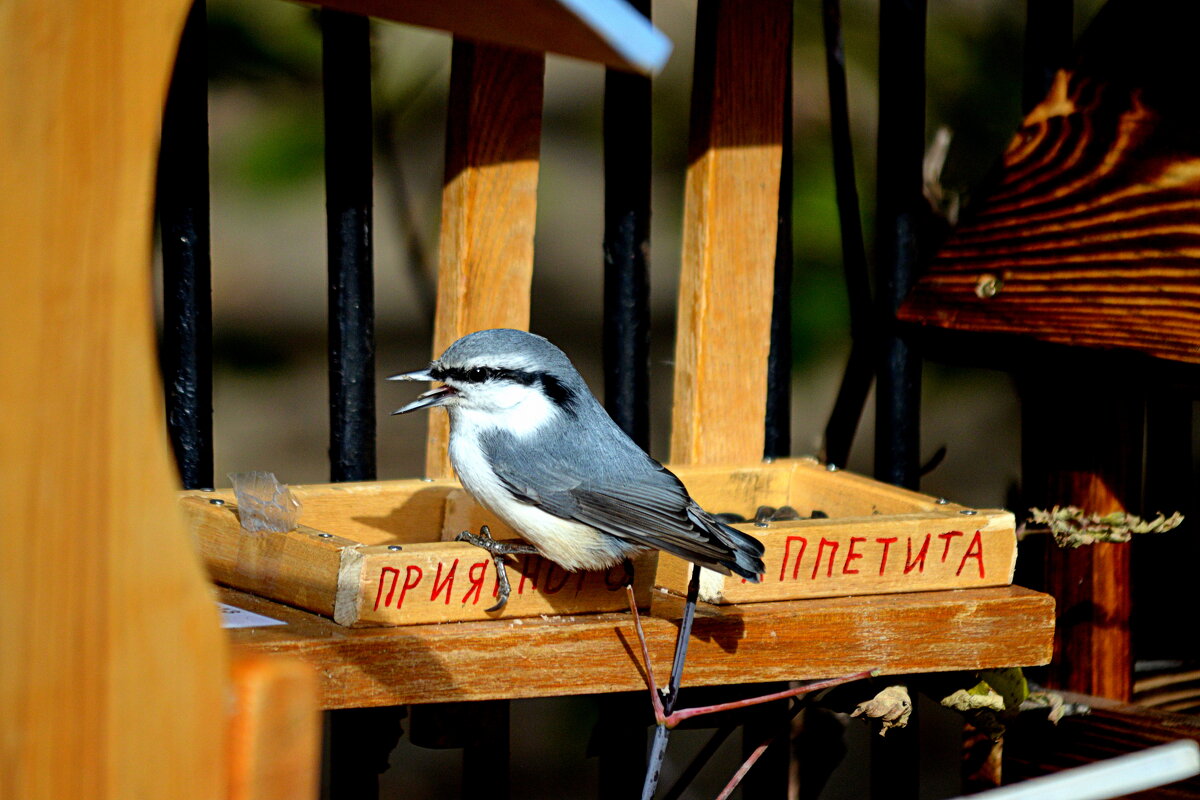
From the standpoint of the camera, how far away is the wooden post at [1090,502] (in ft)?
7.43

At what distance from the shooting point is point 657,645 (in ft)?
5.77

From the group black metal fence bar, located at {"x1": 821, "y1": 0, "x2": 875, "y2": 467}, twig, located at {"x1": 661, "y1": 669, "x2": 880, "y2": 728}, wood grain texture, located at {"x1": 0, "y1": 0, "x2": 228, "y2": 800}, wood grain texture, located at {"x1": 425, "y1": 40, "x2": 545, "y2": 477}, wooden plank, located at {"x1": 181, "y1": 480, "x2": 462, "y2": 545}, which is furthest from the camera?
black metal fence bar, located at {"x1": 821, "y1": 0, "x2": 875, "y2": 467}

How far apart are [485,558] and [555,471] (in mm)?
174

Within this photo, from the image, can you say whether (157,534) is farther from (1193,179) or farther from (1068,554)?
(1068,554)

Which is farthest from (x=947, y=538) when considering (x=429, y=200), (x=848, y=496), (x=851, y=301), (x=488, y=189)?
(x=429, y=200)

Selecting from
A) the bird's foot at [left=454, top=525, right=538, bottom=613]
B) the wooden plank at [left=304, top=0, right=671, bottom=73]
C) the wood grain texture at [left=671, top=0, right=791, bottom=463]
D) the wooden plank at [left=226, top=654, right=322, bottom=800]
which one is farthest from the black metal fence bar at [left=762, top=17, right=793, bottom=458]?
the wooden plank at [left=226, top=654, right=322, bottom=800]

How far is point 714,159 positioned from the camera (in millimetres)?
2393

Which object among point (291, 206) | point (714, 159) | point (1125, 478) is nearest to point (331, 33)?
point (714, 159)

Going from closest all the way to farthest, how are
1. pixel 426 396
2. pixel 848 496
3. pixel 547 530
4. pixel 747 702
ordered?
pixel 747 702 → pixel 547 530 → pixel 426 396 → pixel 848 496

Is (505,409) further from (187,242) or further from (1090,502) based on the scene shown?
(1090,502)

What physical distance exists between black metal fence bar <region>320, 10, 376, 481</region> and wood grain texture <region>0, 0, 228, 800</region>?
1.34m

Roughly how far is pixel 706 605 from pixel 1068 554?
2.74 feet

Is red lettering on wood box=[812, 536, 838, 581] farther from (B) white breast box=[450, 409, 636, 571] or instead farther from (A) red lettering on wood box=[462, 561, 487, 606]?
(A) red lettering on wood box=[462, 561, 487, 606]

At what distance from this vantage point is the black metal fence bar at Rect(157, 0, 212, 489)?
6.66 ft
